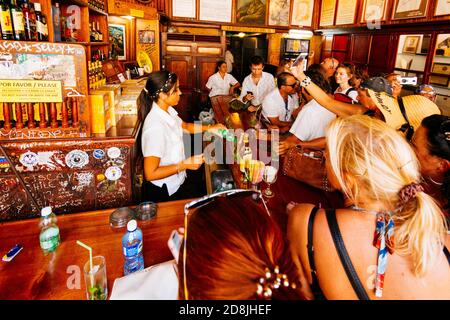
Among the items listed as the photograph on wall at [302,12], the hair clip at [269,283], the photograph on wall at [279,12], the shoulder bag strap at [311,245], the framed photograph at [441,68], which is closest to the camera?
the hair clip at [269,283]

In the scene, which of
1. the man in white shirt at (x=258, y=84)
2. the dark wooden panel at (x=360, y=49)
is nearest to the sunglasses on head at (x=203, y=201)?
the man in white shirt at (x=258, y=84)

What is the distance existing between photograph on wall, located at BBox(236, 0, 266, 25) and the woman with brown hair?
24.4 ft

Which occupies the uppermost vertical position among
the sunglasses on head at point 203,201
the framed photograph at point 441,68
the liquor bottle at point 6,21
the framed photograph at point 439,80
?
the liquor bottle at point 6,21

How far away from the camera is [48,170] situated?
2215mm

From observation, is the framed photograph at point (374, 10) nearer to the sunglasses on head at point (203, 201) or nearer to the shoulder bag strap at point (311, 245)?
the shoulder bag strap at point (311, 245)

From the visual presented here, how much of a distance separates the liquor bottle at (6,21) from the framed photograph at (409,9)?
18.3 ft

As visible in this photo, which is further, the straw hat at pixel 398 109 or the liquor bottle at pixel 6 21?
the straw hat at pixel 398 109

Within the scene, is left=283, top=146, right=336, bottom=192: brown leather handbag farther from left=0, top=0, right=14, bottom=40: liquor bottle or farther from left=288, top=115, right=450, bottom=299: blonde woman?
left=0, top=0, right=14, bottom=40: liquor bottle

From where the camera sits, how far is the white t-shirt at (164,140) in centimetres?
201

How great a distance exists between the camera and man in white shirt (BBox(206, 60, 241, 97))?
6.71m

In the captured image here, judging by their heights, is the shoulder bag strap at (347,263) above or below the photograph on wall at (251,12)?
below

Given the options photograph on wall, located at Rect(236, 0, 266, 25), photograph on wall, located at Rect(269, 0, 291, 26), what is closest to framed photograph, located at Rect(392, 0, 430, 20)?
photograph on wall, located at Rect(269, 0, 291, 26)

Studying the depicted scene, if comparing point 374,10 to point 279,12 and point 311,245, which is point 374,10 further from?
point 311,245

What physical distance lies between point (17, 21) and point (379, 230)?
2.33 m
